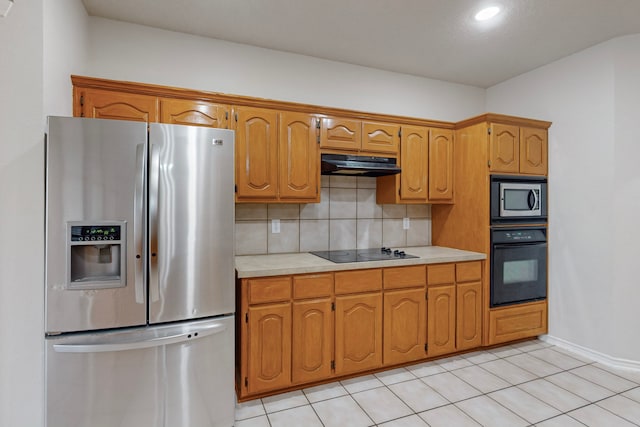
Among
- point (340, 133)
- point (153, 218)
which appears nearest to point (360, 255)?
point (340, 133)

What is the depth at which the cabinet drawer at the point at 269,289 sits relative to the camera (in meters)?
2.18

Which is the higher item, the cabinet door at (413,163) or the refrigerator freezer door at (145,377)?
the cabinet door at (413,163)

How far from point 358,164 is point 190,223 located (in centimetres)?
146

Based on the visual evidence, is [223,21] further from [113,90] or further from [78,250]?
[78,250]

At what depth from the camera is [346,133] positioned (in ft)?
9.22

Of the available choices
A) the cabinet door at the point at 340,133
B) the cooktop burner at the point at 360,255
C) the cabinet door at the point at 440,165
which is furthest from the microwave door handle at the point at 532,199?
the cabinet door at the point at 340,133

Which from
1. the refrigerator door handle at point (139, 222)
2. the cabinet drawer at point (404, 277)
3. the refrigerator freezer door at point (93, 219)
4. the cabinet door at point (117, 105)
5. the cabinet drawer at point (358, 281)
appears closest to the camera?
the refrigerator freezer door at point (93, 219)

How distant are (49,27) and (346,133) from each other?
202 cm

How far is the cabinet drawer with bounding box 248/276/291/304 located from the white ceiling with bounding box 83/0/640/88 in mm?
1934

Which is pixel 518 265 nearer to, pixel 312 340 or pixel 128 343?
pixel 312 340

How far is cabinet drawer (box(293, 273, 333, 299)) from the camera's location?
7.55 ft

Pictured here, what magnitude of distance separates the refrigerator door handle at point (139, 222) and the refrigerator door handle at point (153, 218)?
0.04 meters

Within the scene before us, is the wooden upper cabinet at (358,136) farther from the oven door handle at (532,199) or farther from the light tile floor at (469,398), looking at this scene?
the light tile floor at (469,398)

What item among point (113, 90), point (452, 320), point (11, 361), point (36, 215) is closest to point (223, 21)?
point (113, 90)
